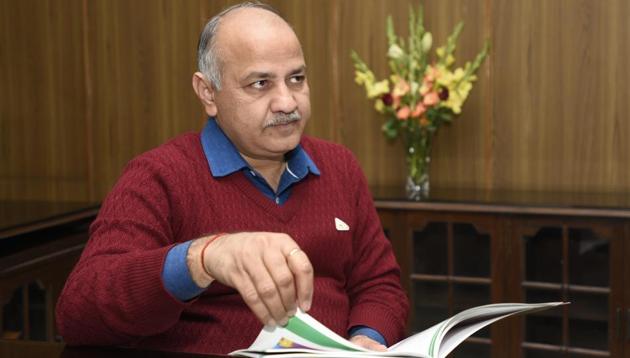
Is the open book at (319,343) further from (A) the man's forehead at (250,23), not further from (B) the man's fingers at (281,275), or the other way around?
(A) the man's forehead at (250,23)

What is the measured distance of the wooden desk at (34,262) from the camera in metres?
2.76

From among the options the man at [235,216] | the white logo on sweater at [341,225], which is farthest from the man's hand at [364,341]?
the white logo on sweater at [341,225]

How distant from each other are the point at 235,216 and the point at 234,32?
16.5 inches

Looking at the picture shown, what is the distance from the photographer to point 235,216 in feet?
5.81

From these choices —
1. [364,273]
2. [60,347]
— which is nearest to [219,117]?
[364,273]

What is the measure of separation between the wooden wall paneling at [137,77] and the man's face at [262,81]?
2568 mm

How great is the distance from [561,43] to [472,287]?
47.7 inches

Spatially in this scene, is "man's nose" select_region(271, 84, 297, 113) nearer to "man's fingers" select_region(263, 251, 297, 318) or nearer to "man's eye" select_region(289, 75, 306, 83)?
"man's eye" select_region(289, 75, 306, 83)

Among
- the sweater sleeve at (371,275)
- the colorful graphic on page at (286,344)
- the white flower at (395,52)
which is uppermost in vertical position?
the white flower at (395,52)

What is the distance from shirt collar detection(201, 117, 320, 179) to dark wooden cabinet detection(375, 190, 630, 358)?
1.47m

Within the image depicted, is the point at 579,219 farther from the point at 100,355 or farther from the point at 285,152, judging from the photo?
the point at 100,355

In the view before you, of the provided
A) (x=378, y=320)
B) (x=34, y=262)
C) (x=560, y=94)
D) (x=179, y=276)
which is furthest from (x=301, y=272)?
(x=560, y=94)

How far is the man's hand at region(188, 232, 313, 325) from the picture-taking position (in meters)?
1.09

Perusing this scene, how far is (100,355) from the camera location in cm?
133
